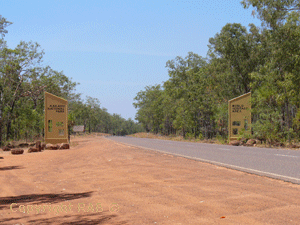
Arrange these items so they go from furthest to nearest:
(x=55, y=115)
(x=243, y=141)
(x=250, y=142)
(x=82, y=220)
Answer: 1. (x=55, y=115)
2. (x=243, y=141)
3. (x=250, y=142)
4. (x=82, y=220)

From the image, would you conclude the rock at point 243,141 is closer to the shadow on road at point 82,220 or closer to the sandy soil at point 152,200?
the sandy soil at point 152,200

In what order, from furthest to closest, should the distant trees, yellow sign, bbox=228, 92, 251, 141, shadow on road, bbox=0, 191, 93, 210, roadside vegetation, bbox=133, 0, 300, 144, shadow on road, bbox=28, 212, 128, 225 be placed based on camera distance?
1. the distant trees
2. yellow sign, bbox=228, 92, 251, 141
3. roadside vegetation, bbox=133, 0, 300, 144
4. shadow on road, bbox=0, 191, 93, 210
5. shadow on road, bbox=28, 212, 128, 225

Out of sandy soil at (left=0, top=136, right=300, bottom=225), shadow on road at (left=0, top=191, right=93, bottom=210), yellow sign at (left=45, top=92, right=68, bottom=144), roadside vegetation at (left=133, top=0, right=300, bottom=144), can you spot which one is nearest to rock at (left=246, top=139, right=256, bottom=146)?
roadside vegetation at (left=133, top=0, right=300, bottom=144)

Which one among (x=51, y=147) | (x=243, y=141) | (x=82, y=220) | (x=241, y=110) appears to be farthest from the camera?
(x=241, y=110)

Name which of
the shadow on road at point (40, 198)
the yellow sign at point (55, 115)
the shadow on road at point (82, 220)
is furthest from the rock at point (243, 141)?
the shadow on road at point (82, 220)

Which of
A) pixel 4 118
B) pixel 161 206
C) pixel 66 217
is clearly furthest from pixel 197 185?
pixel 4 118

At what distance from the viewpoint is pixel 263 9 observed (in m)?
27.4

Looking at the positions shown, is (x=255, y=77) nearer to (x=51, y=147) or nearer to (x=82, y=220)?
(x=51, y=147)

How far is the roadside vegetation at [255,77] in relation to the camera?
2702 cm

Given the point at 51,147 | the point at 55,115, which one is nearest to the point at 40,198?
the point at 51,147

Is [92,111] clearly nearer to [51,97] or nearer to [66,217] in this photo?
[51,97]

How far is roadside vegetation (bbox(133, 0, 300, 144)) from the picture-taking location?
2702 cm

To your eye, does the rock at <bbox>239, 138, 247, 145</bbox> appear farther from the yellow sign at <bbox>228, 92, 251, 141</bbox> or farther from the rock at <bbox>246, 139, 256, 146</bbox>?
the yellow sign at <bbox>228, 92, 251, 141</bbox>

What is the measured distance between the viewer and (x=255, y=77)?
2883 centimetres
